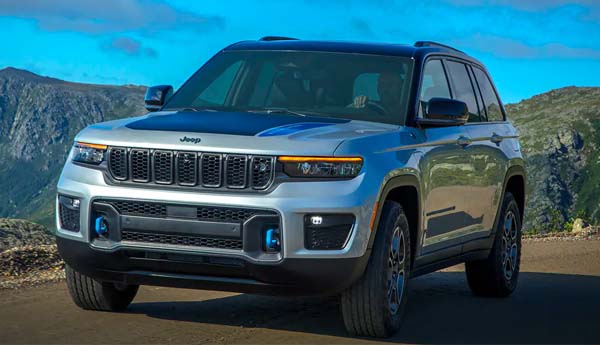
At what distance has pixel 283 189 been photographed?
6.29 m

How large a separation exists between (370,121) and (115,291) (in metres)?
2.06

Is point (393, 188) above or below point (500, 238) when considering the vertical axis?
above

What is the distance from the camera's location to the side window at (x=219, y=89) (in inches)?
318

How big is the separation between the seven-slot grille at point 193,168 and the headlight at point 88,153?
0.47ft

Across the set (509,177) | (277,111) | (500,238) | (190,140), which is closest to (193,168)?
(190,140)

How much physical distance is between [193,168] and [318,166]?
72cm

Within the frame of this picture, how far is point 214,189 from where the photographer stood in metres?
6.37

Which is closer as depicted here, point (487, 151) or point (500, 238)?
Result: point (487, 151)

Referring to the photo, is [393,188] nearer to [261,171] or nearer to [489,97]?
[261,171]

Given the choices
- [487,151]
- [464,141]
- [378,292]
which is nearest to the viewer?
[378,292]

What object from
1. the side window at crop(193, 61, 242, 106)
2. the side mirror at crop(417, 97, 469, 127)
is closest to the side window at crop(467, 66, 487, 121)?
the side mirror at crop(417, 97, 469, 127)

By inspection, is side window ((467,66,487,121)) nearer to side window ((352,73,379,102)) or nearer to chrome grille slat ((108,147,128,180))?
side window ((352,73,379,102))

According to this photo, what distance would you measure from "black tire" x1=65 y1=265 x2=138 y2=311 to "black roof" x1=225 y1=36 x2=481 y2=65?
83.5 inches

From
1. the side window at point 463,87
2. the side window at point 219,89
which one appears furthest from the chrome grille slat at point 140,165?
the side window at point 463,87
